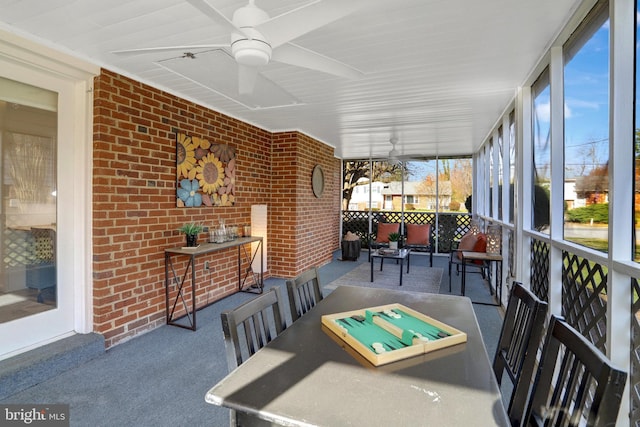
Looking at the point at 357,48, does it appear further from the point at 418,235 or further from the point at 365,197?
the point at 365,197

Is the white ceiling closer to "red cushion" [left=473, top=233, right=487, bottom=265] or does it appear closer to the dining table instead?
the dining table

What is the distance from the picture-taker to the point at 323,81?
3020mm

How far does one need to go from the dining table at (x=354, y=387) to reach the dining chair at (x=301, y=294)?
35cm

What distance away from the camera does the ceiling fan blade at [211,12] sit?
1234mm

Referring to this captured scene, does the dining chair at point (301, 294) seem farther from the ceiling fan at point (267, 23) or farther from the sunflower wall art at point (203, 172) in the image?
the sunflower wall art at point (203, 172)

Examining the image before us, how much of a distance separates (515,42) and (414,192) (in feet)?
19.5

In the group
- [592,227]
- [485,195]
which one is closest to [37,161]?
[592,227]

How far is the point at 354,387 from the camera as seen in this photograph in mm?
1035

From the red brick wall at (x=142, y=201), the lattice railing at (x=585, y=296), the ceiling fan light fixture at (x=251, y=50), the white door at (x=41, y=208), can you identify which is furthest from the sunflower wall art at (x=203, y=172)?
the lattice railing at (x=585, y=296)

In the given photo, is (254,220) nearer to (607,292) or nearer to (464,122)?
(464,122)

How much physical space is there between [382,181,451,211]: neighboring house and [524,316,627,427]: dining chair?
7113mm

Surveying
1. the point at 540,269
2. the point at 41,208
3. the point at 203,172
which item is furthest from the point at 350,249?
the point at 41,208

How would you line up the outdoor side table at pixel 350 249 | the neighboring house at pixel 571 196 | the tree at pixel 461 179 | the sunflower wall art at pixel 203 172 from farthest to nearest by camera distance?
the tree at pixel 461 179 < the outdoor side table at pixel 350 249 < the sunflower wall art at pixel 203 172 < the neighboring house at pixel 571 196

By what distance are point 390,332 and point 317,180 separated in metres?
4.70
